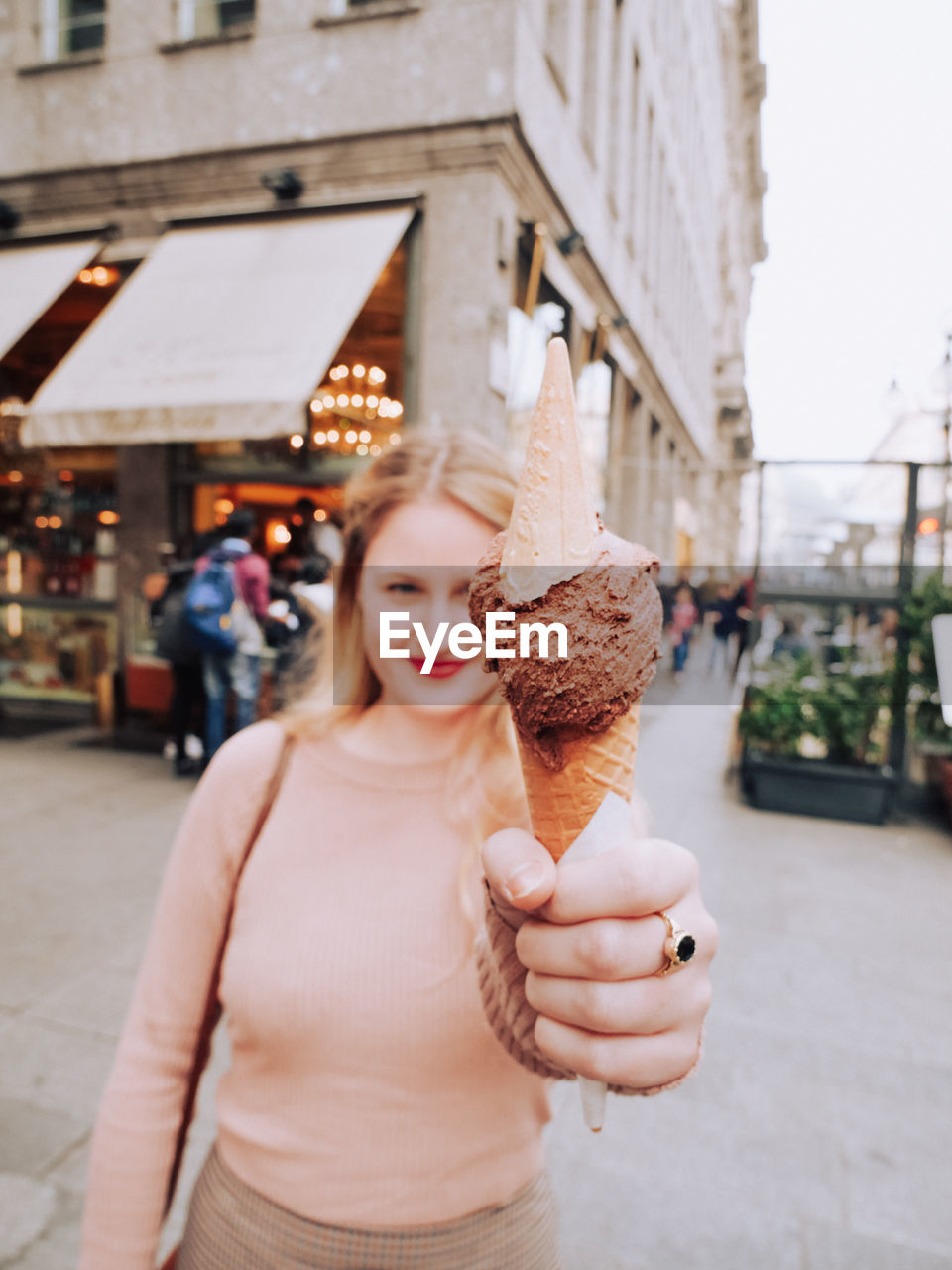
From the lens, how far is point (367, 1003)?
137 cm

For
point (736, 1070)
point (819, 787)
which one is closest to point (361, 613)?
point (736, 1070)

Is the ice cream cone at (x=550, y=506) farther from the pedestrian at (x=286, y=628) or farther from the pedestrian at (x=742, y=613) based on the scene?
the pedestrian at (x=742, y=613)

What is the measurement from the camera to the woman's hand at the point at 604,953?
0.87 m

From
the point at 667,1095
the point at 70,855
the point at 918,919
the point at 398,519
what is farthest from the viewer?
the point at 70,855

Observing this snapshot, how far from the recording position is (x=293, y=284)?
295 inches

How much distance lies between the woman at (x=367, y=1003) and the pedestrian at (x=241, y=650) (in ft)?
17.9

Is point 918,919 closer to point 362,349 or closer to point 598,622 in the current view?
point 598,622

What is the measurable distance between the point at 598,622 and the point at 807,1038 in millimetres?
3696

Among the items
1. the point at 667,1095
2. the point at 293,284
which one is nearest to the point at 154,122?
the point at 293,284

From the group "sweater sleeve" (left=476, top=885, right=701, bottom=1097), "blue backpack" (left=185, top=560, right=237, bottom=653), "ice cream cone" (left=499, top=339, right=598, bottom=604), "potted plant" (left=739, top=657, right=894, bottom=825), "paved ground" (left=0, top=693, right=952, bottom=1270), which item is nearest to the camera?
"ice cream cone" (left=499, top=339, right=598, bottom=604)

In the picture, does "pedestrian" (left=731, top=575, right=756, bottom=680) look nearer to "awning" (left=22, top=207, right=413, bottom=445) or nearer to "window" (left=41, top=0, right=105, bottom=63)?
"awning" (left=22, top=207, right=413, bottom=445)

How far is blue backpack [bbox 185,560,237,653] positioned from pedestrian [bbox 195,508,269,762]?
15cm

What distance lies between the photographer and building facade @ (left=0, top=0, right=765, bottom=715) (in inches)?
288

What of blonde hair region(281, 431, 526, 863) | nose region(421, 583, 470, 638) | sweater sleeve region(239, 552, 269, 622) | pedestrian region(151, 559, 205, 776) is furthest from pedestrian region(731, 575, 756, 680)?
nose region(421, 583, 470, 638)
